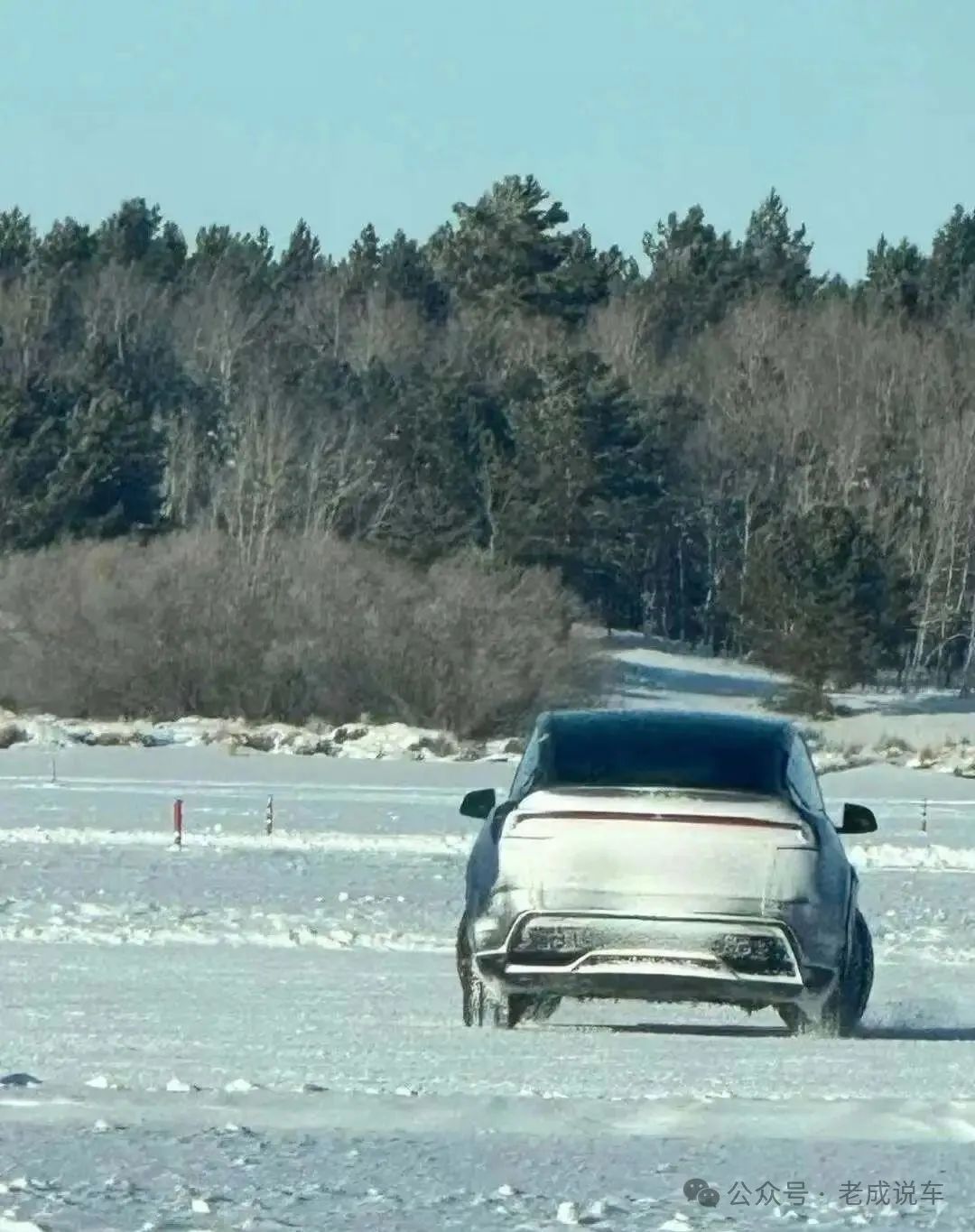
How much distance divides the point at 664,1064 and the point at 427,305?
10772cm

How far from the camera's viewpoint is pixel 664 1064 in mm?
10508

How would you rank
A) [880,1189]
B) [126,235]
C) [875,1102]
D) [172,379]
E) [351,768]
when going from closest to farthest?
1. [880,1189]
2. [875,1102]
3. [351,768]
4. [172,379]
5. [126,235]

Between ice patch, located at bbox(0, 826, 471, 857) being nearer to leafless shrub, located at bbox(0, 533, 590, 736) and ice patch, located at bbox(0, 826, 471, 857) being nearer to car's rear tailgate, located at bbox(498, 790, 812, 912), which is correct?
car's rear tailgate, located at bbox(498, 790, 812, 912)

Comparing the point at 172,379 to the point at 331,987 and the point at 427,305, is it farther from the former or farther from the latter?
the point at 331,987

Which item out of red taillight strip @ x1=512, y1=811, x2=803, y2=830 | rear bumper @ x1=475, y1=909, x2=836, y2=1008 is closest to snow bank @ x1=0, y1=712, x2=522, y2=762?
rear bumper @ x1=475, y1=909, x2=836, y2=1008

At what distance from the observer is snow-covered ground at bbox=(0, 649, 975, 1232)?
690 cm

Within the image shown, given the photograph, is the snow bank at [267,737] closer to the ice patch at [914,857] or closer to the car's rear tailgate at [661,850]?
the ice patch at [914,857]

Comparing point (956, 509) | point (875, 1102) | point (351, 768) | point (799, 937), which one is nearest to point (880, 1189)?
point (875, 1102)

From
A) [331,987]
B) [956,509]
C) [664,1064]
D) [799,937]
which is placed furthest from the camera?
[956,509]

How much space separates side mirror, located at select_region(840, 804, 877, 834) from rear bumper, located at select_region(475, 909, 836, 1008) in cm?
203

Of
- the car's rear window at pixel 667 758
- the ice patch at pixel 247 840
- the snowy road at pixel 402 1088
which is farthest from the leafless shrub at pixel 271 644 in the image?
the car's rear window at pixel 667 758

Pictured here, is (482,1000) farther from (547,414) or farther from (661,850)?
(547,414)

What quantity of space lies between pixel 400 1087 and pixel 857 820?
452cm

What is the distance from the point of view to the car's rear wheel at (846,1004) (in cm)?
1188
